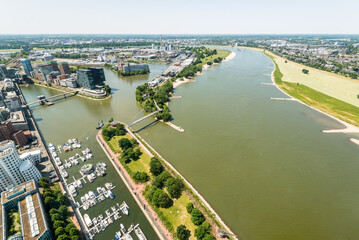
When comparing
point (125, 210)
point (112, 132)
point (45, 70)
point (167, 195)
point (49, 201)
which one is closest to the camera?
point (49, 201)

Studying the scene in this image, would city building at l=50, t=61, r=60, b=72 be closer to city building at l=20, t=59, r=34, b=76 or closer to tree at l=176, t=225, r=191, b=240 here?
city building at l=20, t=59, r=34, b=76

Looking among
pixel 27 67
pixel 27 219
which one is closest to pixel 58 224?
pixel 27 219

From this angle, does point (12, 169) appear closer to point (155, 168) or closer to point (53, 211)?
point (53, 211)

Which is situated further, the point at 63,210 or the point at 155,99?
the point at 155,99

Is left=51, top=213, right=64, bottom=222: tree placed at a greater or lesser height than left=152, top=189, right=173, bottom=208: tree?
greater

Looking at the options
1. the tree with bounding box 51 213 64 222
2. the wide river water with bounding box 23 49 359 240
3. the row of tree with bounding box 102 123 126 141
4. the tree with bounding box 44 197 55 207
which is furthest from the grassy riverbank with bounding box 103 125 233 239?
the tree with bounding box 44 197 55 207
